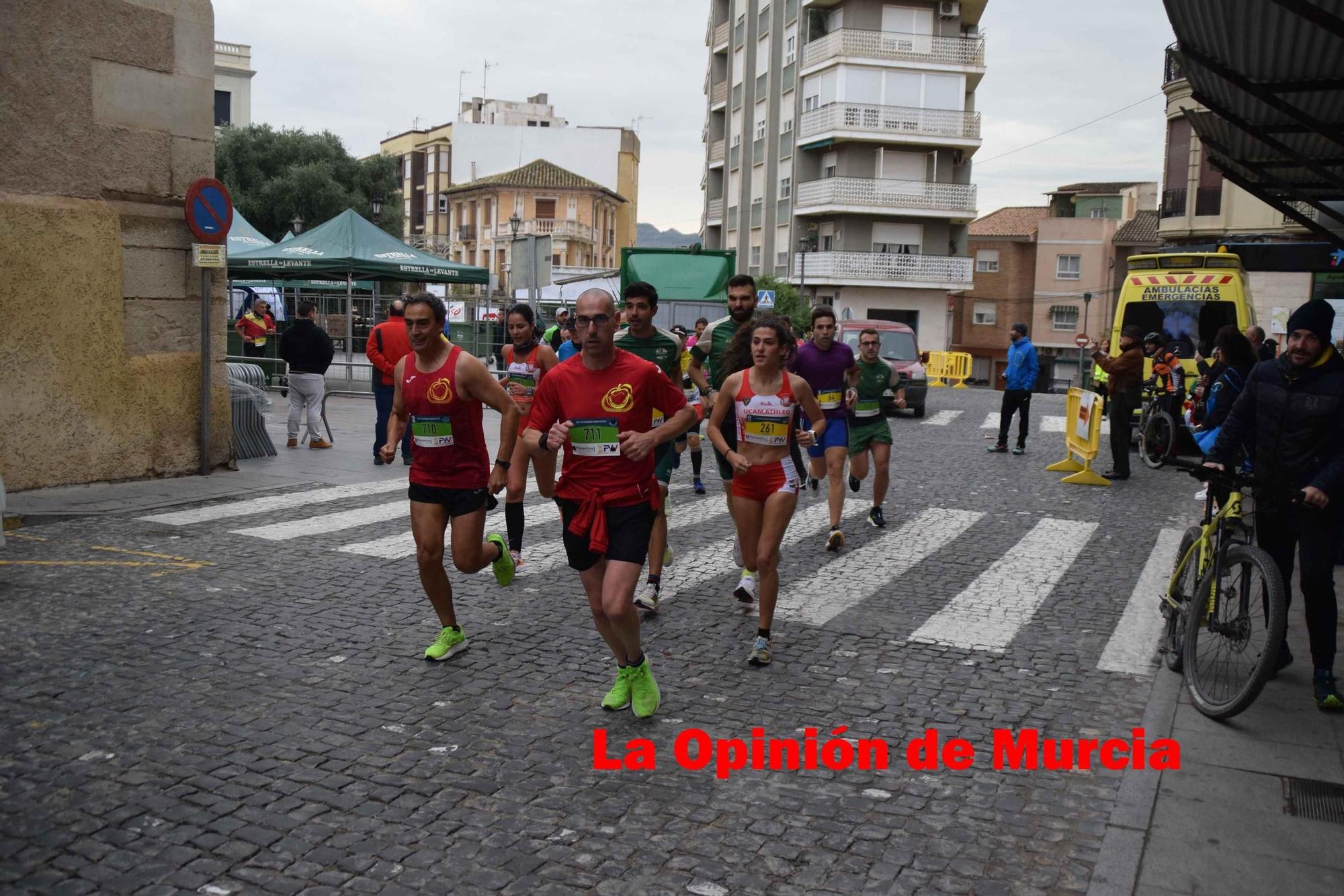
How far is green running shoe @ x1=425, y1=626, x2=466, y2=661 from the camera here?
249 inches

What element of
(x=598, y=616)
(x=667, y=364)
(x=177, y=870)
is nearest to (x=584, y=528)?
(x=598, y=616)

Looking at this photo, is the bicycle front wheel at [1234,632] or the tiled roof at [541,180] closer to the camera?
the bicycle front wheel at [1234,632]

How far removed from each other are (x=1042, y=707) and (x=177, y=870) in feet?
12.9

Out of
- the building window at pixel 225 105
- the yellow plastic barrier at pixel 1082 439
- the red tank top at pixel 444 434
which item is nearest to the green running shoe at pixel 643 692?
the red tank top at pixel 444 434

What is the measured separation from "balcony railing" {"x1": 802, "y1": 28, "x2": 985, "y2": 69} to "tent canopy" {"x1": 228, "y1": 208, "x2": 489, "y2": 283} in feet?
106

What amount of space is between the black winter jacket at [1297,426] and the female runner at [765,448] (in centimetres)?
228

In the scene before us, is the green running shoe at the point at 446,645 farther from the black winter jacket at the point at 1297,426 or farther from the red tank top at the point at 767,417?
the black winter jacket at the point at 1297,426

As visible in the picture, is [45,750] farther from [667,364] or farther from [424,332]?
[667,364]

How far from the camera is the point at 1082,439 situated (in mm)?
14938

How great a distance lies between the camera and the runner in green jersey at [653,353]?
7590 mm

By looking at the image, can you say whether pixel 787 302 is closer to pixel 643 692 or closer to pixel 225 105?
pixel 643 692

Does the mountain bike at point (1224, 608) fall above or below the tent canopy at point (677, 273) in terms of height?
below

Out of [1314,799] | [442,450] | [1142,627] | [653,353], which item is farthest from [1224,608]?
[442,450]

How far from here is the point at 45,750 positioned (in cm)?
488
